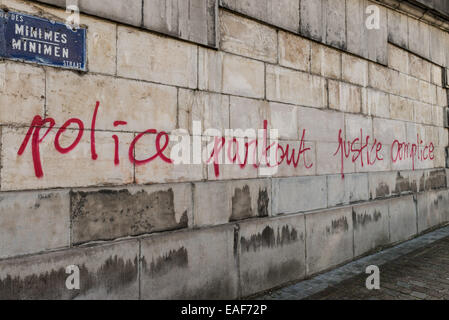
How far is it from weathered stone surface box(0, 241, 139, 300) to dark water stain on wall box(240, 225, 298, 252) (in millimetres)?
1628

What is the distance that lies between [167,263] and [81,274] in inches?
38.5

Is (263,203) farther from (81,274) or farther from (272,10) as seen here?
(272,10)

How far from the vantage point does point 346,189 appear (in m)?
6.58

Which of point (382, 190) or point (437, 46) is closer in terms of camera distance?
point (382, 190)

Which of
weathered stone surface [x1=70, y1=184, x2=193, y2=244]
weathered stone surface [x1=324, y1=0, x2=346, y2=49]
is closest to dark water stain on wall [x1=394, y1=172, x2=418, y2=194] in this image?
weathered stone surface [x1=324, y1=0, x2=346, y2=49]

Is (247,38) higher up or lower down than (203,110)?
higher up

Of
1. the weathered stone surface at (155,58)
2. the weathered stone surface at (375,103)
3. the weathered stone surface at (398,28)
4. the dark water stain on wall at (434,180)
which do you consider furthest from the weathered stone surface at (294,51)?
the dark water stain on wall at (434,180)

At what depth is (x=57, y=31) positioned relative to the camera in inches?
138

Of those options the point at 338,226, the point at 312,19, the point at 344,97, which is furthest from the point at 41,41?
the point at 338,226

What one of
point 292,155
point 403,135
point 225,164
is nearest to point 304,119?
point 292,155

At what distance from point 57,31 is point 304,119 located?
3.85m

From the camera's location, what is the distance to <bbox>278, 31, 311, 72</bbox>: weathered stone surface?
5.61 metres

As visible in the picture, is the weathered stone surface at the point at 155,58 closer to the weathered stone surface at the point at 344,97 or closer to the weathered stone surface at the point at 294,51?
the weathered stone surface at the point at 294,51
